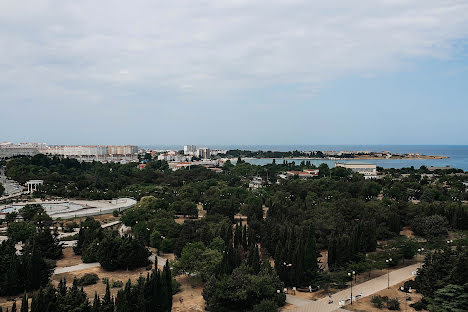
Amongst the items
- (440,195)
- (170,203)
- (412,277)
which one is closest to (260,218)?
(170,203)

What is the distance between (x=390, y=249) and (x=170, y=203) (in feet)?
86.1

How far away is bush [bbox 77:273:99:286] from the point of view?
24047mm

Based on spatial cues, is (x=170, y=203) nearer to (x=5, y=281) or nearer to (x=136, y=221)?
(x=136, y=221)

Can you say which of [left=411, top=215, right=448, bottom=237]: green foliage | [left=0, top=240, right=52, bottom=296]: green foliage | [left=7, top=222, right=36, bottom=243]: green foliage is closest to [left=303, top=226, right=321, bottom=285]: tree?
[left=411, top=215, right=448, bottom=237]: green foliage

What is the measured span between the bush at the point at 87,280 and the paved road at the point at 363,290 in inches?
472

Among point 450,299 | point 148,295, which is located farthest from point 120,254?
point 450,299

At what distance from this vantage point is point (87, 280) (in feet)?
79.3

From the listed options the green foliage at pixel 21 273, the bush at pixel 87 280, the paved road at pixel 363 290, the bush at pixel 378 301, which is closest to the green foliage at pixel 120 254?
the bush at pixel 87 280

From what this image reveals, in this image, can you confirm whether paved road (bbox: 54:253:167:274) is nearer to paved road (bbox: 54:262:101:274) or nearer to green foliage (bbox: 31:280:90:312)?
paved road (bbox: 54:262:101:274)

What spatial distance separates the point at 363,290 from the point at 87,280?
16.7 meters

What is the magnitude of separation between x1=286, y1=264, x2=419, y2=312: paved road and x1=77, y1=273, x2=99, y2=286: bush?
12.0m

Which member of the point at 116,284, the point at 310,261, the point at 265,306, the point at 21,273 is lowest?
the point at 116,284

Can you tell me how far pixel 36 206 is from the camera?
4116cm

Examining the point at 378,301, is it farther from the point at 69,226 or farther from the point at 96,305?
the point at 69,226
